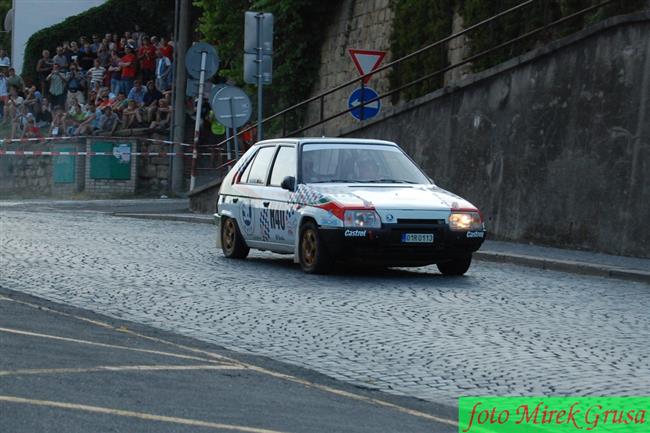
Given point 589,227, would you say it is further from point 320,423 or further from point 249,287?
point 320,423

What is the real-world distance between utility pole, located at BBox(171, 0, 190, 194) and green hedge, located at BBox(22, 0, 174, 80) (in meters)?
14.1

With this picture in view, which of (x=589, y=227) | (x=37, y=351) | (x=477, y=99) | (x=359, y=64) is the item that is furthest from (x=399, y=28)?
(x=37, y=351)

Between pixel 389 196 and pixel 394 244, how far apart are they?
25.6 inches

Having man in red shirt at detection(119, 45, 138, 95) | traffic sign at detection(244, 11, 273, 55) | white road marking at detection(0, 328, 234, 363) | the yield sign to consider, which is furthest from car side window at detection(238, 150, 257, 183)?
man in red shirt at detection(119, 45, 138, 95)

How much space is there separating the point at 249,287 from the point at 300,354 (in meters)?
4.84

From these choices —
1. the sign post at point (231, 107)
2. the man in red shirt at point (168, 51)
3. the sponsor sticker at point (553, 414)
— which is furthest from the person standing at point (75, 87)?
the sponsor sticker at point (553, 414)

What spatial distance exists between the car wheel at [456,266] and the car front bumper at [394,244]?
0.45m

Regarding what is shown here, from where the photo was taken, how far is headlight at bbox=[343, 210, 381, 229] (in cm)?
1570

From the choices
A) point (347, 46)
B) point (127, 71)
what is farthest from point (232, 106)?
point (127, 71)

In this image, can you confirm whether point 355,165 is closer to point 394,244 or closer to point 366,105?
point 394,244

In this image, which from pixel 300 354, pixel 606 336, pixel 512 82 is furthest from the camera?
pixel 512 82

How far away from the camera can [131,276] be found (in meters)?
15.7

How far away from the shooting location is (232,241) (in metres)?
18.7

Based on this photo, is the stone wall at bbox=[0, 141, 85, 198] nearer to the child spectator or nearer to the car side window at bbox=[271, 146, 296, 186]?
the child spectator
